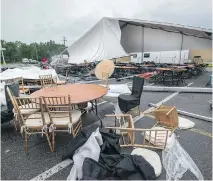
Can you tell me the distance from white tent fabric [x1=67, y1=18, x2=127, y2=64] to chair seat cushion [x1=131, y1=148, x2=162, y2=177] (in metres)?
6.18

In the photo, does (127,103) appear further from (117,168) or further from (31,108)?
(31,108)

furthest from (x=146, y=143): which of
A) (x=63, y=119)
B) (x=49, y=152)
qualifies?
(x=49, y=152)

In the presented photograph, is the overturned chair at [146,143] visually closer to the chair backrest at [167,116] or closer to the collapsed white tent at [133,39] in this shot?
the chair backrest at [167,116]

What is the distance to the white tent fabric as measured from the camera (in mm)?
7699

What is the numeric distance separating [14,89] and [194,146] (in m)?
3.10

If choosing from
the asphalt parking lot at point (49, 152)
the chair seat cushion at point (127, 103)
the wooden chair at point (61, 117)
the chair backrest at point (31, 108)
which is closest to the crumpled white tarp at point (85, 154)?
the asphalt parking lot at point (49, 152)

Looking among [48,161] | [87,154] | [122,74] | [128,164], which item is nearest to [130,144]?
[128,164]

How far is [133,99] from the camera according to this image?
3.08 m

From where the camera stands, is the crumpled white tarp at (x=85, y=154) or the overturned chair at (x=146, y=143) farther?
the overturned chair at (x=146, y=143)

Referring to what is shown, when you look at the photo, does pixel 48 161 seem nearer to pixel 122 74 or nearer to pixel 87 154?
pixel 87 154

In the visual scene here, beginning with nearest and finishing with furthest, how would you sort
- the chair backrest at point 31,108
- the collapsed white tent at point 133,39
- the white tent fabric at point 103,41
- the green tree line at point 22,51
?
the chair backrest at point 31,108 < the collapsed white tent at point 133,39 < the white tent fabric at point 103,41 < the green tree line at point 22,51

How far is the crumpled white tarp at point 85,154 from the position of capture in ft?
4.91

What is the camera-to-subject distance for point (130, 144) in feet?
7.03

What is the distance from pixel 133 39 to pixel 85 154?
30.6ft
